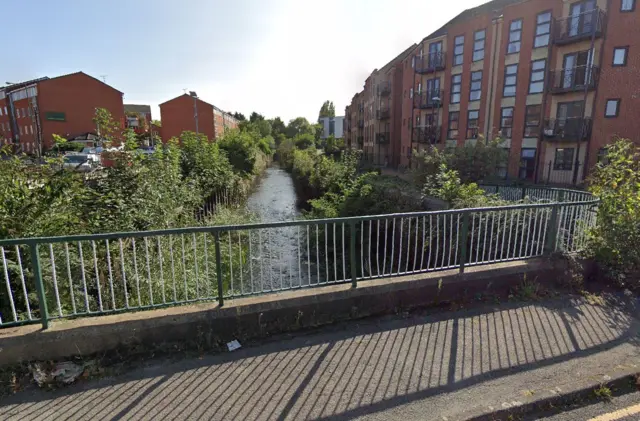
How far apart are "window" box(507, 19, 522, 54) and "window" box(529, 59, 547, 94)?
1.65 m

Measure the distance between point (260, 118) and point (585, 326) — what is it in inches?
4068

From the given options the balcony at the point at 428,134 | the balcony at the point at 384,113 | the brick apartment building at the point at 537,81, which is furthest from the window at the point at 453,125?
the balcony at the point at 384,113

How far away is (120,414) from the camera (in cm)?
257

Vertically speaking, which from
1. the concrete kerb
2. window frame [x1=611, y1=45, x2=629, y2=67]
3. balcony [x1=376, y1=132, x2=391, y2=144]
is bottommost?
the concrete kerb

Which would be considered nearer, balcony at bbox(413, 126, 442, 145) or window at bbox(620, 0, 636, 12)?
window at bbox(620, 0, 636, 12)

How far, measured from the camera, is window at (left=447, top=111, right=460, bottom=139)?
26891 mm

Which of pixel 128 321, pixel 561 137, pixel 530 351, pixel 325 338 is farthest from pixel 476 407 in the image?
pixel 561 137

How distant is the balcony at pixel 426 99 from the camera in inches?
1102

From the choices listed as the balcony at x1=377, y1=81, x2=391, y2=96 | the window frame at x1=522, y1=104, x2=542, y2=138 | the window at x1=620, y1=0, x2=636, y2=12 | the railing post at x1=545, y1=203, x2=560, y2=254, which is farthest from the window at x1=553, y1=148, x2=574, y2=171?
the balcony at x1=377, y1=81, x2=391, y2=96

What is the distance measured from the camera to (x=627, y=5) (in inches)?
666

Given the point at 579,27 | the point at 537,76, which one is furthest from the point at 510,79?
the point at 579,27

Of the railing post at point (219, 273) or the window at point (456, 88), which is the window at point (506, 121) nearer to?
the window at point (456, 88)

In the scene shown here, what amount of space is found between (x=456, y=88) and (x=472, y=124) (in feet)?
11.2

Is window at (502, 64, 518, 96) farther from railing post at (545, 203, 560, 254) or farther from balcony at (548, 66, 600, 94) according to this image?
railing post at (545, 203, 560, 254)
